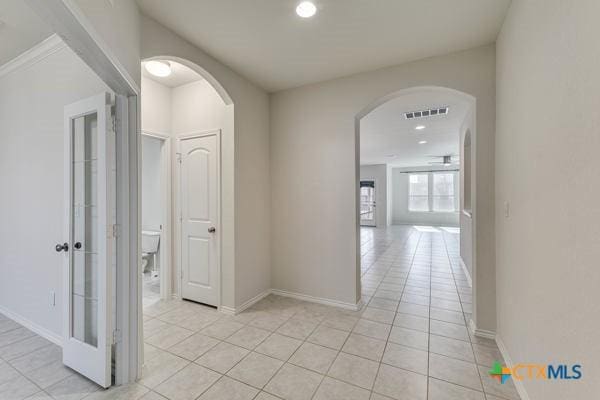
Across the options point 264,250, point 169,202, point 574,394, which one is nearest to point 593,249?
point 574,394

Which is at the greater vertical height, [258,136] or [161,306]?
[258,136]

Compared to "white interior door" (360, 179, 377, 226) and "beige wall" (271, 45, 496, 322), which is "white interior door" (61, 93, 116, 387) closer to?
"beige wall" (271, 45, 496, 322)

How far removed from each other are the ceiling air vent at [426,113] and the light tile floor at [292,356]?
3030mm

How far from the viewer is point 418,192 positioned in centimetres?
1148

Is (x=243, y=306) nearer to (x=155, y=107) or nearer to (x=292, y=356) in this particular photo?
(x=292, y=356)

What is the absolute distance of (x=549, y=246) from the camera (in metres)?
1.27

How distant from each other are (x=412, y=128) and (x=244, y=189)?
4247mm

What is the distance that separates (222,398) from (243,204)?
1874mm

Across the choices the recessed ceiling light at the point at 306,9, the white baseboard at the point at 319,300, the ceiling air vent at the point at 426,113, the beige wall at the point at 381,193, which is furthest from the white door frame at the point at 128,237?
the beige wall at the point at 381,193

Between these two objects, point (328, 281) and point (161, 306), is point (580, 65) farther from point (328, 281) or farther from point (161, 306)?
point (161, 306)

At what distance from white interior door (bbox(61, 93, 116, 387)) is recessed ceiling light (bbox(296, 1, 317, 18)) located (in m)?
1.56

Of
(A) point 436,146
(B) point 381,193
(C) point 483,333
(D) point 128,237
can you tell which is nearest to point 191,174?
(D) point 128,237

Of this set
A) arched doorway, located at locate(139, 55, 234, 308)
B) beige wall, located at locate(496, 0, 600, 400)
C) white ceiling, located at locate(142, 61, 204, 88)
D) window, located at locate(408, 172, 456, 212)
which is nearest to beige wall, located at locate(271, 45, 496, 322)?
beige wall, located at locate(496, 0, 600, 400)

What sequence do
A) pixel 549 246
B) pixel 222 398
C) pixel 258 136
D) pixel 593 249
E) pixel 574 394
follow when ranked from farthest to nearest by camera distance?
pixel 258 136
pixel 222 398
pixel 549 246
pixel 574 394
pixel 593 249
